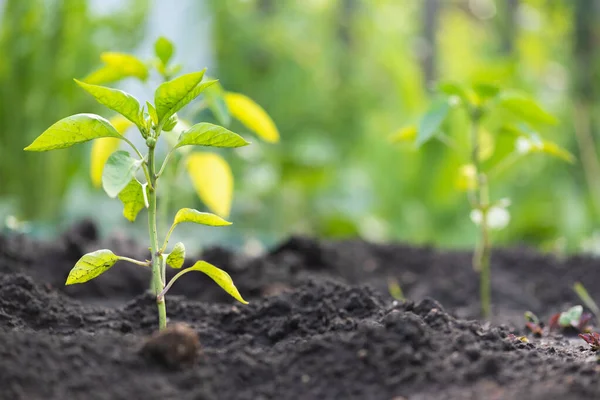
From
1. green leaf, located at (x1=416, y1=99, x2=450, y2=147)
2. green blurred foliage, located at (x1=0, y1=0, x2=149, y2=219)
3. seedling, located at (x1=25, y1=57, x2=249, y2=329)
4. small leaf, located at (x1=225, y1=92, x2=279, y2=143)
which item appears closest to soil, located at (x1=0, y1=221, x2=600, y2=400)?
seedling, located at (x1=25, y1=57, x2=249, y2=329)

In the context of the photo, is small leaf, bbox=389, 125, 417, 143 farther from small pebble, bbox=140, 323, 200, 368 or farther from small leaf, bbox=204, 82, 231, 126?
small pebble, bbox=140, 323, 200, 368

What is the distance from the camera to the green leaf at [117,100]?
3.39ft

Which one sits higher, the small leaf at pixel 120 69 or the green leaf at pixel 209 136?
the small leaf at pixel 120 69

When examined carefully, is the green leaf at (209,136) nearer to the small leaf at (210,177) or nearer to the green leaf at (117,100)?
the green leaf at (117,100)

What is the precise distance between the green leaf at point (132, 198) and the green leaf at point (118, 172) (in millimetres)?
160

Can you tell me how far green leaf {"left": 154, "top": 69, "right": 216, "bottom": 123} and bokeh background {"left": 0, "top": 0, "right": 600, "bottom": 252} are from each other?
2.72 ft

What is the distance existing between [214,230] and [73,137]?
2417 millimetres

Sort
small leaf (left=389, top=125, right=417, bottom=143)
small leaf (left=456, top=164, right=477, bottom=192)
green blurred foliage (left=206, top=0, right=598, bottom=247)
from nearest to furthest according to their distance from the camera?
small leaf (left=389, top=125, right=417, bottom=143), small leaf (left=456, top=164, right=477, bottom=192), green blurred foliage (left=206, top=0, right=598, bottom=247)

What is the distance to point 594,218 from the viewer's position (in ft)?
14.5

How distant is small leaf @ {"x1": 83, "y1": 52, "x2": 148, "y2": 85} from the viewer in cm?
163

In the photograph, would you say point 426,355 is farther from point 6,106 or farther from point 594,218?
point 594,218

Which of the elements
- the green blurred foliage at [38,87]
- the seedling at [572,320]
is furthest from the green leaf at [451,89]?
the green blurred foliage at [38,87]

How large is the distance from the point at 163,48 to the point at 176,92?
0.53 metres

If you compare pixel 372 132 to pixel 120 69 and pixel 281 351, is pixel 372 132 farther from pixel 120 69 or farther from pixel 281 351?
pixel 281 351
